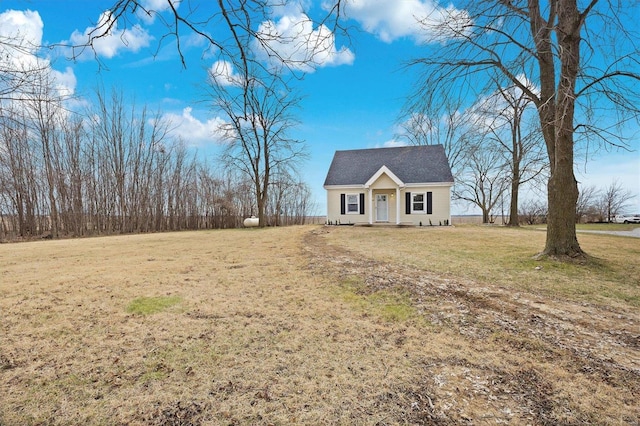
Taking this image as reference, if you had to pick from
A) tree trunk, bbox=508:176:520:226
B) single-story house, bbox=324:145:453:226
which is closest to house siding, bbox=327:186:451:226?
single-story house, bbox=324:145:453:226

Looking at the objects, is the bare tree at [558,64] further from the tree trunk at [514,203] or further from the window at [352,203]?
the tree trunk at [514,203]

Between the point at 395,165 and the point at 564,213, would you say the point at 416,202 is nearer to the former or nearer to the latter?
the point at 395,165

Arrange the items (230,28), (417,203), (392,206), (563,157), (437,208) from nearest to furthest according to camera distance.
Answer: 1. (230,28)
2. (563,157)
3. (437,208)
4. (417,203)
5. (392,206)

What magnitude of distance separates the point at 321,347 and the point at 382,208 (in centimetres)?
1538

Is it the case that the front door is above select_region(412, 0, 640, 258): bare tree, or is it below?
below

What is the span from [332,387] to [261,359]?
70 cm

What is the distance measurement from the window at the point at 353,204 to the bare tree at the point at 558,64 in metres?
10.6

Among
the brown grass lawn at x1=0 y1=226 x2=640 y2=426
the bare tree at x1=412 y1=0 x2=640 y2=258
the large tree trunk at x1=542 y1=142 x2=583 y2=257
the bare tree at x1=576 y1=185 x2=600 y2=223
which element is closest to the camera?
the brown grass lawn at x1=0 y1=226 x2=640 y2=426

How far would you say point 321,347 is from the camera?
8.82 feet

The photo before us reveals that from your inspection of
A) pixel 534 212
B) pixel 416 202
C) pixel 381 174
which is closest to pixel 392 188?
pixel 381 174

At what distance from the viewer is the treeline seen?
46.9 ft

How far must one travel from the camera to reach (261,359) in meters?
2.49

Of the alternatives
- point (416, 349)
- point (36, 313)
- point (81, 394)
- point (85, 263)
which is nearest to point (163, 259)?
point (85, 263)

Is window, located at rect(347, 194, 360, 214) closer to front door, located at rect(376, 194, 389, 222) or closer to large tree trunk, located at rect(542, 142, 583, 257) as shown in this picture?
front door, located at rect(376, 194, 389, 222)
